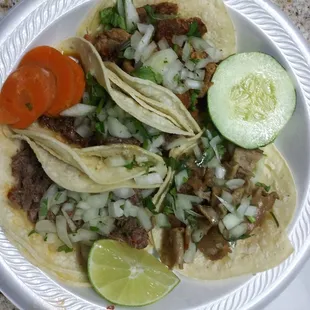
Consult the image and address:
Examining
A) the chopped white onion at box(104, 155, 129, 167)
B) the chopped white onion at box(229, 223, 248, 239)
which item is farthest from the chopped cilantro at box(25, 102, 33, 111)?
the chopped white onion at box(229, 223, 248, 239)

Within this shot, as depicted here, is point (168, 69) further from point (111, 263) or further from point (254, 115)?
point (111, 263)

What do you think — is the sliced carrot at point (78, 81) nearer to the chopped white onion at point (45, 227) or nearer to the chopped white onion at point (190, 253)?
the chopped white onion at point (45, 227)

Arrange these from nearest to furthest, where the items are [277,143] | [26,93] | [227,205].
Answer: [26,93], [227,205], [277,143]

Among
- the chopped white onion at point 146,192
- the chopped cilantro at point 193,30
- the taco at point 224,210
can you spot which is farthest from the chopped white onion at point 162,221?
the chopped cilantro at point 193,30

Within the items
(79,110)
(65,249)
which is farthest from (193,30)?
(65,249)

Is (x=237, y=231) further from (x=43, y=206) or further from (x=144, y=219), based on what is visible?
(x=43, y=206)

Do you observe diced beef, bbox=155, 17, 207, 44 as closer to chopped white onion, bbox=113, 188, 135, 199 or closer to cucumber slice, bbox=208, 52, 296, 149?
cucumber slice, bbox=208, 52, 296, 149

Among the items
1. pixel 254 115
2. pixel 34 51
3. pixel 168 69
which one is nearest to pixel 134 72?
pixel 168 69
